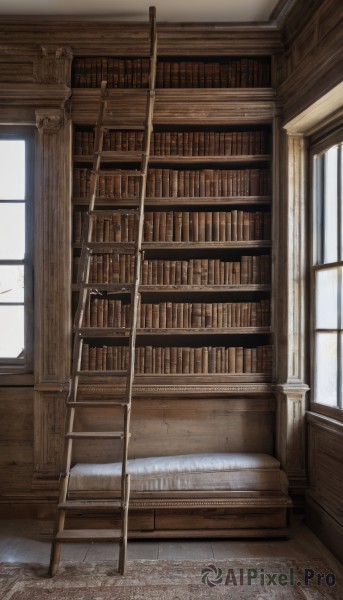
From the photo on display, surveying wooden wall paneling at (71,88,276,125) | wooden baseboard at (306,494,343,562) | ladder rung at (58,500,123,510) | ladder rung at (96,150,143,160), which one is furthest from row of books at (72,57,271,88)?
wooden baseboard at (306,494,343,562)

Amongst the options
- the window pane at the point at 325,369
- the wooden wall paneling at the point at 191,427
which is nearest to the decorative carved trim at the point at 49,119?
the wooden wall paneling at the point at 191,427

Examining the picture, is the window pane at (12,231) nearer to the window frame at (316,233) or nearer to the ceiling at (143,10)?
the ceiling at (143,10)

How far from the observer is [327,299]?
386 cm

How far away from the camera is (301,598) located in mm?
2936

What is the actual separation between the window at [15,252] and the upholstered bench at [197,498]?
105 centimetres

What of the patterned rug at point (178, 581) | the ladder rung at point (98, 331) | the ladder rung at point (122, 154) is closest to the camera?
the patterned rug at point (178, 581)

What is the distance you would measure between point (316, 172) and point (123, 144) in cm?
138

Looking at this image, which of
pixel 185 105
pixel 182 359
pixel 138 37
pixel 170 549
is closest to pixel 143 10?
pixel 138 37

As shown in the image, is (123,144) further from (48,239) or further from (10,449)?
(10,449)

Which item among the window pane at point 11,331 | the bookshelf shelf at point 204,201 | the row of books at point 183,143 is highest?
the row of books at point 183,143

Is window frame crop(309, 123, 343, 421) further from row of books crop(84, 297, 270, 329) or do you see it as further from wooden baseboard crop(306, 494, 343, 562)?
wooden baseboard crop(306, 494, 343, 562)

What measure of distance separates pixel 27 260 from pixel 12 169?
682 millimetres

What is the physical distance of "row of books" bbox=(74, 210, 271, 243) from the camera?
13.7ft

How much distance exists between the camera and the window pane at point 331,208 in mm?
3797
